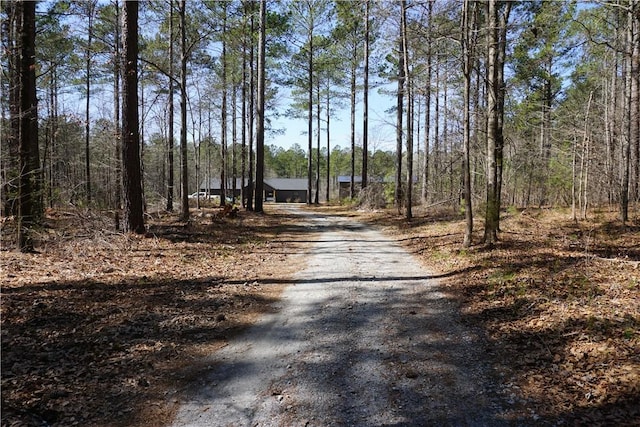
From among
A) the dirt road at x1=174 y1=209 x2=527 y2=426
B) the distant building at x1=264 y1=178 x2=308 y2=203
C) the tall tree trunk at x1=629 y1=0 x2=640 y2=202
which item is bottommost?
A: the dirt road at x1=174 y1=209 x2=527 y2=426

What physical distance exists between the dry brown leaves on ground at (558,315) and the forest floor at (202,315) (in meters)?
0.02

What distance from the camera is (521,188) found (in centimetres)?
2588

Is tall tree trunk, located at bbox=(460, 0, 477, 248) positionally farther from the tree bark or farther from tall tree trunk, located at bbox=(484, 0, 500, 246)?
the tree bark

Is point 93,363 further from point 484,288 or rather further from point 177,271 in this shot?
point 484,288

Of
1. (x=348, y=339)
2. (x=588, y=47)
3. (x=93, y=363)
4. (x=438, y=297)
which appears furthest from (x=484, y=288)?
(x=588, y=47)

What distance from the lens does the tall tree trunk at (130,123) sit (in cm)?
1005

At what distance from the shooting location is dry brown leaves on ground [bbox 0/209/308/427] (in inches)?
141

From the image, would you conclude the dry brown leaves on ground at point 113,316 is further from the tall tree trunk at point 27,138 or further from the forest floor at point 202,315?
the tall tree trunk at point 27,138

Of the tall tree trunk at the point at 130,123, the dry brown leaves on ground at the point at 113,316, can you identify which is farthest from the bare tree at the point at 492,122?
the tall tree trunk at the point at 130,123

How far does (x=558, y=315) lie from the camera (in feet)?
16.6

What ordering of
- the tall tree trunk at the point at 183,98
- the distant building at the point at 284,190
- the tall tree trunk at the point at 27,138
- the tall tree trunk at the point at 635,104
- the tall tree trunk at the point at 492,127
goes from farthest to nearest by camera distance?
the distant building at the point at 284,190 < the tall tree trunk at the point at 183,98 < the tall tree trunk at the point at 635,104 < the tall tree trunk at the point at 492,127 < the tall tree trunk at the point at 27,138

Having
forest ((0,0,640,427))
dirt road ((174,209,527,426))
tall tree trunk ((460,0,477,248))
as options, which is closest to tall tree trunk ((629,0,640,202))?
forest ((0,0,640,427))

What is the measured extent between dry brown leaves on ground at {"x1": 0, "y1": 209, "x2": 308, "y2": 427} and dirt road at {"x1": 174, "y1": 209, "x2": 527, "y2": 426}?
0.44 m

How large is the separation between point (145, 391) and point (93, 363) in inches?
32.9
